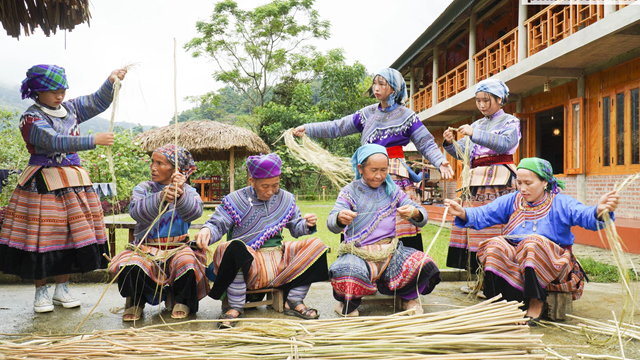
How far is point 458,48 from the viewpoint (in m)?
15.5

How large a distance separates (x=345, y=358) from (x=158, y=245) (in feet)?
6.02

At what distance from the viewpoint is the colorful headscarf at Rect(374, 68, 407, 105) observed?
3.45 metres

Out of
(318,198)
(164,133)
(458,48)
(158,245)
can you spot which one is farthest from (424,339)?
(318,198)

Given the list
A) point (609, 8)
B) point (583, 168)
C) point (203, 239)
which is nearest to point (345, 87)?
point (583, 168)

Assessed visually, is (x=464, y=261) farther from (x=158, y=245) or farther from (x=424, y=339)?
→ (x=158, y=245)

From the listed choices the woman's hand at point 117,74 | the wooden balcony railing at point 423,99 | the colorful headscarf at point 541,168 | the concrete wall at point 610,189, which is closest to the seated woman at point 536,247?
the colorful headscarf at point 541,168

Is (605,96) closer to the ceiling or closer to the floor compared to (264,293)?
closer to the ceiling

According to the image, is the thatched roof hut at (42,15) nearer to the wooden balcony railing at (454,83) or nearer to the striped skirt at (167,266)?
the striped skirt at (167,266)

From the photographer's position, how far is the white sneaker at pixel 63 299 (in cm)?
341

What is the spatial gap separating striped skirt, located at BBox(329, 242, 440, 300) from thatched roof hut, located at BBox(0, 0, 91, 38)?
2957 millimetres

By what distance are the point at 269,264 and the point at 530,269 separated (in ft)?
5.65

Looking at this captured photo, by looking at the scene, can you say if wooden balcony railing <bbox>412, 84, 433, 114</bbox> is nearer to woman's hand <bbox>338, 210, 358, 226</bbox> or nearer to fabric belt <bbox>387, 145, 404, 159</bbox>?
fabric belt <bbox>387, 145, 404, 159</bbox>

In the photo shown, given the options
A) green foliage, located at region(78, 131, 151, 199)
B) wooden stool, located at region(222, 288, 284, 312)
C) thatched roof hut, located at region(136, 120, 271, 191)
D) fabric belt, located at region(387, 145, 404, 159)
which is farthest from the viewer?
thatched roof hut, located at region(136, 120, 271, 191)

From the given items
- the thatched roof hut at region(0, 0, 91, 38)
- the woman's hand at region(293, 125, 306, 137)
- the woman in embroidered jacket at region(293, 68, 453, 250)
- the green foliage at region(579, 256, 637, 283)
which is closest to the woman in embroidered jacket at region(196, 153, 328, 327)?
the woman's hand at region(293, 125, 306, 137)
